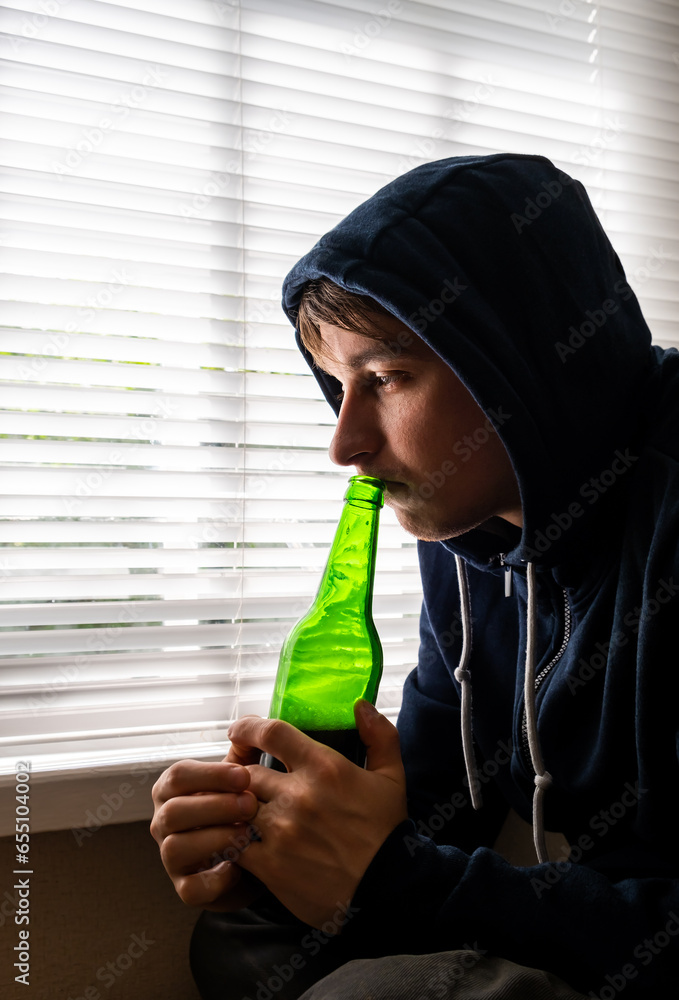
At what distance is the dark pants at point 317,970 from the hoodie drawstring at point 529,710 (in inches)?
10.7

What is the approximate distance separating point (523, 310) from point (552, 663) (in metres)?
0.44

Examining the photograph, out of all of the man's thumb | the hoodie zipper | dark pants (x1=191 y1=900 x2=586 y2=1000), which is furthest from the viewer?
the hoodie zipper

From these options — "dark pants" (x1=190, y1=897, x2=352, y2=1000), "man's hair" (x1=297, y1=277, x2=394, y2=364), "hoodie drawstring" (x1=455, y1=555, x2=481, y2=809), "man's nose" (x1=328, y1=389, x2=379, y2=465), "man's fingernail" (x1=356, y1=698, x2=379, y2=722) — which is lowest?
"dark pants" (x1=190, y1=897, x2=352, y2=1000)

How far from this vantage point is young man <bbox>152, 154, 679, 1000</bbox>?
600mm

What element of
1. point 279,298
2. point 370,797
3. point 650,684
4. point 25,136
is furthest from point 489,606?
point 25,136

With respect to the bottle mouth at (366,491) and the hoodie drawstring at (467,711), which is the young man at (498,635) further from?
the bottle mouth at (366,491)

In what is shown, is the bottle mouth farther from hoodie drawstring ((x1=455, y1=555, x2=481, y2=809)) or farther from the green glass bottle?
hoodie drawstring ((x1=455, y1=555, x2=481, y2=809))

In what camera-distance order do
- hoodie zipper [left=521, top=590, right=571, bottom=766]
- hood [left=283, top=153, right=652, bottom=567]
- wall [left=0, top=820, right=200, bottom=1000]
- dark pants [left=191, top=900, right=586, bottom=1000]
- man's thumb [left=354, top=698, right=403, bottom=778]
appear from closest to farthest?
dark pants [left=191, top=900, right=586, bottom=1000], man's thumb [left=354, top=698, right=403, bottom=778], hood [left=283, top=153, right=652, bottom=567], hoodie zipper [left=521, top=590, right=571, bottom=766], wall [left=0, top=820, right=200, bottom=1000]

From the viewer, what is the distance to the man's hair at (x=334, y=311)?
0.83 m

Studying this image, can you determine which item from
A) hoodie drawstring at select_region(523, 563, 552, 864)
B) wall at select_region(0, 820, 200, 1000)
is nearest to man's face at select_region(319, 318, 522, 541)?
hoodie drawstring at select_region(523, 563, 552, 864)

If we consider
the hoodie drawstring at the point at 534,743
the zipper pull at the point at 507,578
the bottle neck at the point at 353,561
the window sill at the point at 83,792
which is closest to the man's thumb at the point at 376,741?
the bottle neck at the point at 353,561

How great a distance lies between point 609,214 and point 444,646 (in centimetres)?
101

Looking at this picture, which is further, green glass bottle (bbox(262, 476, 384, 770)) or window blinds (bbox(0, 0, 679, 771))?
window blinds (bbox(0, 0, 679, 771))

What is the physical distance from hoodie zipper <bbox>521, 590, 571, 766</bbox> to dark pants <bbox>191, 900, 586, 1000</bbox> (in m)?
0.34
